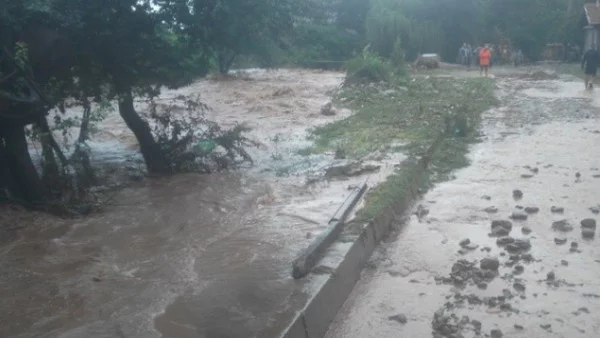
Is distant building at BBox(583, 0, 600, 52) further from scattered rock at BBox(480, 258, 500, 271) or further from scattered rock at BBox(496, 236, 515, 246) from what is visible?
scattered rock at BBox(480, 258, 500, 271)

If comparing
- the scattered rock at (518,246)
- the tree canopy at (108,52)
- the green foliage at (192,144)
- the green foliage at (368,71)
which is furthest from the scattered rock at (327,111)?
the scattered rock at (518,246)

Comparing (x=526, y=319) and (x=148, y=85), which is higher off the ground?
(x=148, y=85)

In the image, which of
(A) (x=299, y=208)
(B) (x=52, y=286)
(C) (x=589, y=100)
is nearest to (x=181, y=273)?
(B) (x=52, y=286)

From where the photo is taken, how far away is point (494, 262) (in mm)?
6457

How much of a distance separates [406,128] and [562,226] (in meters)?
7.51

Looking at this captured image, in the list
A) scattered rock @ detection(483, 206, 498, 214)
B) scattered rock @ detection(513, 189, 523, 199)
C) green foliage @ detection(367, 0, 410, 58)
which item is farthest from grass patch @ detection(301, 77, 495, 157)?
green foliage @ detection(367, 0, 410, 58)

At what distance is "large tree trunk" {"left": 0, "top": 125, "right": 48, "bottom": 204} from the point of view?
362 inches

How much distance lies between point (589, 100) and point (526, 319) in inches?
651

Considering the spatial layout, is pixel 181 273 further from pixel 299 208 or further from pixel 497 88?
pixel 497 88

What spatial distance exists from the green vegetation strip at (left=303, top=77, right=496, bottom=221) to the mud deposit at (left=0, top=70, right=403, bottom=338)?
69 cm

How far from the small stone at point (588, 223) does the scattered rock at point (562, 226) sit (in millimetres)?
150

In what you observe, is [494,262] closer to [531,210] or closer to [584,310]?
[584,310]

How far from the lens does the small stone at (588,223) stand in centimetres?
752

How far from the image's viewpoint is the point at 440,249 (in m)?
7.33
